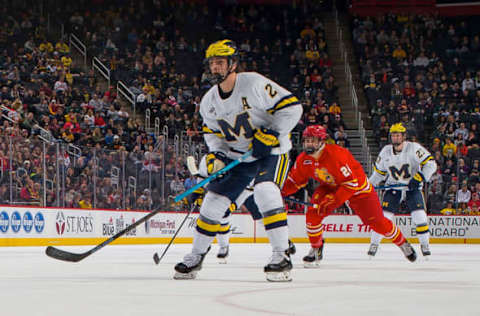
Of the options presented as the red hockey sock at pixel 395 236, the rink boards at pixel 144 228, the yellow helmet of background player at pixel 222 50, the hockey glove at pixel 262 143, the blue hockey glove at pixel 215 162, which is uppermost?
the yellow helmet of background player at pixel 222 50

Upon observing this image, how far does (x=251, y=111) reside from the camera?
5.41 metres

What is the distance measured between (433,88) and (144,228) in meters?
10.3

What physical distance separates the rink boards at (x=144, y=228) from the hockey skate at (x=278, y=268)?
8.40m

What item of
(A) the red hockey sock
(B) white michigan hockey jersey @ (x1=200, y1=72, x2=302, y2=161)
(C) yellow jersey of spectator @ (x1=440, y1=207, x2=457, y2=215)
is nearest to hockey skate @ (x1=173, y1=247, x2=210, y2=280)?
(B) white michigan hockey jersey @ (x1=200, y1=72, x2=302, y2=161)

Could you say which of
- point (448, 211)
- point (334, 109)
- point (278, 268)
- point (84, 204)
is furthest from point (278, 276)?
point (334, 109)

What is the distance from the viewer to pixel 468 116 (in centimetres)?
1967

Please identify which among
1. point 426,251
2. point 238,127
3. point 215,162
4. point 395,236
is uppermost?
point 238,127

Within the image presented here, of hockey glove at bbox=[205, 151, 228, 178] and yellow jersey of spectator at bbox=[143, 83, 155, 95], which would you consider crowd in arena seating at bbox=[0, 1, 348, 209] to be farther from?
hockey glove at bbox=[205, 151, 228, 178]

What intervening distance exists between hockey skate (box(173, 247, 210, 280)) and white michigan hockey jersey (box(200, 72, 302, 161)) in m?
0.82

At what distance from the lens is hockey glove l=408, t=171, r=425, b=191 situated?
10.5 metres

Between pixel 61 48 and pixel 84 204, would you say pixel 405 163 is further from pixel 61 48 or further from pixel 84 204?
pixel 61 48

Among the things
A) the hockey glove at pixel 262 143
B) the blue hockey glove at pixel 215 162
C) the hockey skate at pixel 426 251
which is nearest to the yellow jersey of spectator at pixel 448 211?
the hockey skate at pixel 426 251

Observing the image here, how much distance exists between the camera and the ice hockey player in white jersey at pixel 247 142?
5.27 m

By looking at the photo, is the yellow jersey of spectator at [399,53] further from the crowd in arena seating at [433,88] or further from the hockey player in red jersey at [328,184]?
the hockey player in red jersey at [328,184]
